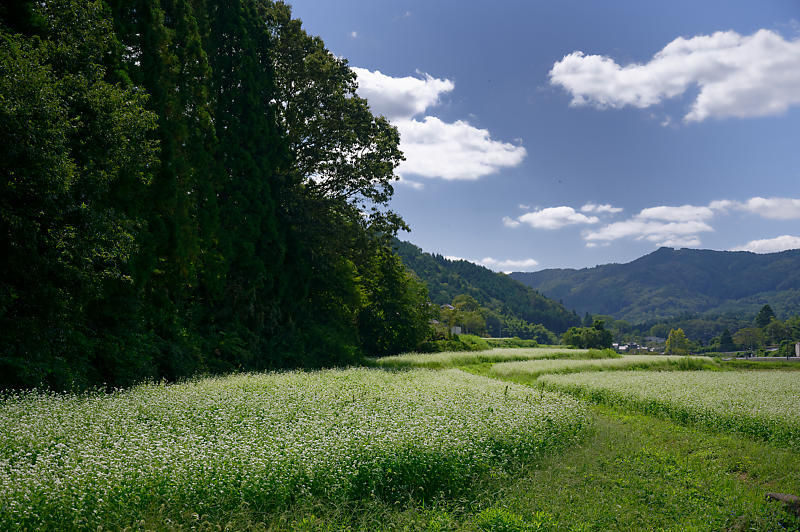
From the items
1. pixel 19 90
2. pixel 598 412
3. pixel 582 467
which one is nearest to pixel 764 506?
pixel 582 467

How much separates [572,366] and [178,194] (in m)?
22.2

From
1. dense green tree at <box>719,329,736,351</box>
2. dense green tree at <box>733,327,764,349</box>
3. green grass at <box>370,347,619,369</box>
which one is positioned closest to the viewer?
green grass at <box>370,347,619,369</box>

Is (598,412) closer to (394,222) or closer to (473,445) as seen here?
(473,445)

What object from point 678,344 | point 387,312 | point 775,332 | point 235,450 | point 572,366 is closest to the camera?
point 235,450

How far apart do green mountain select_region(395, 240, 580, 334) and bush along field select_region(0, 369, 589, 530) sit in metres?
110

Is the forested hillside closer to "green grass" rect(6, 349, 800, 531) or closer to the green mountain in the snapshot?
"green grass" rect(6, 349, 800, 531)

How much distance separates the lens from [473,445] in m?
7.98

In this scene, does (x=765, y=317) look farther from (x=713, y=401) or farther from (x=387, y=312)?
(x=713, y=401)

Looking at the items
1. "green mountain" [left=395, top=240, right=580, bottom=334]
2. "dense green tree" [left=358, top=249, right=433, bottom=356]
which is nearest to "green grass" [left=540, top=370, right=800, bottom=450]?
"dense green tree" [left=358, top=249, right=433, bottom=356]

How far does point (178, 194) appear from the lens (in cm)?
1642

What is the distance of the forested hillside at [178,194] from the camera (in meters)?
10.9

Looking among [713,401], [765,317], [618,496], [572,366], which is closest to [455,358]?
[572,366]

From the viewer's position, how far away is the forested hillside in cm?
1091

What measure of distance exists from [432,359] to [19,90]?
22447 millimetres
